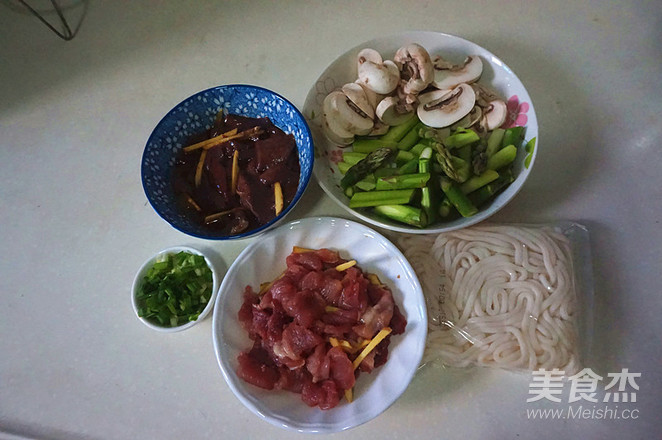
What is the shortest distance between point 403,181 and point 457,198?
0.19 m

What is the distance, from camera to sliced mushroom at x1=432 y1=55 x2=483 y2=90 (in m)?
1.55

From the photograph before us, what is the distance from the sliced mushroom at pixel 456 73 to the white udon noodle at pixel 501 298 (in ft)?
1.84

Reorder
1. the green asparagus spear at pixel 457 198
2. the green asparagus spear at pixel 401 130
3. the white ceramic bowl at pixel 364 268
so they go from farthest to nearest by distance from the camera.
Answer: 1. the green asparagus spear at pixel 401 130
2. the green asparagus spear at pixel 457 198
3. the white ceramic bowl at pixel 364 268

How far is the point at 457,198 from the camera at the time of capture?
1.37 meters

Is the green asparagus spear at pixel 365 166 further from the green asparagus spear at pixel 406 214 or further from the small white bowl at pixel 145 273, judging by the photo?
the small white bowl at pixel 145 273

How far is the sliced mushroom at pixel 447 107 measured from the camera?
1473 mm

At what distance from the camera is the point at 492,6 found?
1948 mm

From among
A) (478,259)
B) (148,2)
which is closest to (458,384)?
(478,259)

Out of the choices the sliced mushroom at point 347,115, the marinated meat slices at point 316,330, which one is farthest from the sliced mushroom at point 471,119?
the marinated meat slices at point 316,330

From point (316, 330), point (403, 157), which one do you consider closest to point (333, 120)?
point (403, 157)

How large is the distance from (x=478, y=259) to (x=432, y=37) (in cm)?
90

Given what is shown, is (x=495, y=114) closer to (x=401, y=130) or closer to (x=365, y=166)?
(x=401, y=130)

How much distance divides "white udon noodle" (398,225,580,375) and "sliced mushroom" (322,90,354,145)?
51 centimetres

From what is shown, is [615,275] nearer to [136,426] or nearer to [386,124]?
[386,124]
